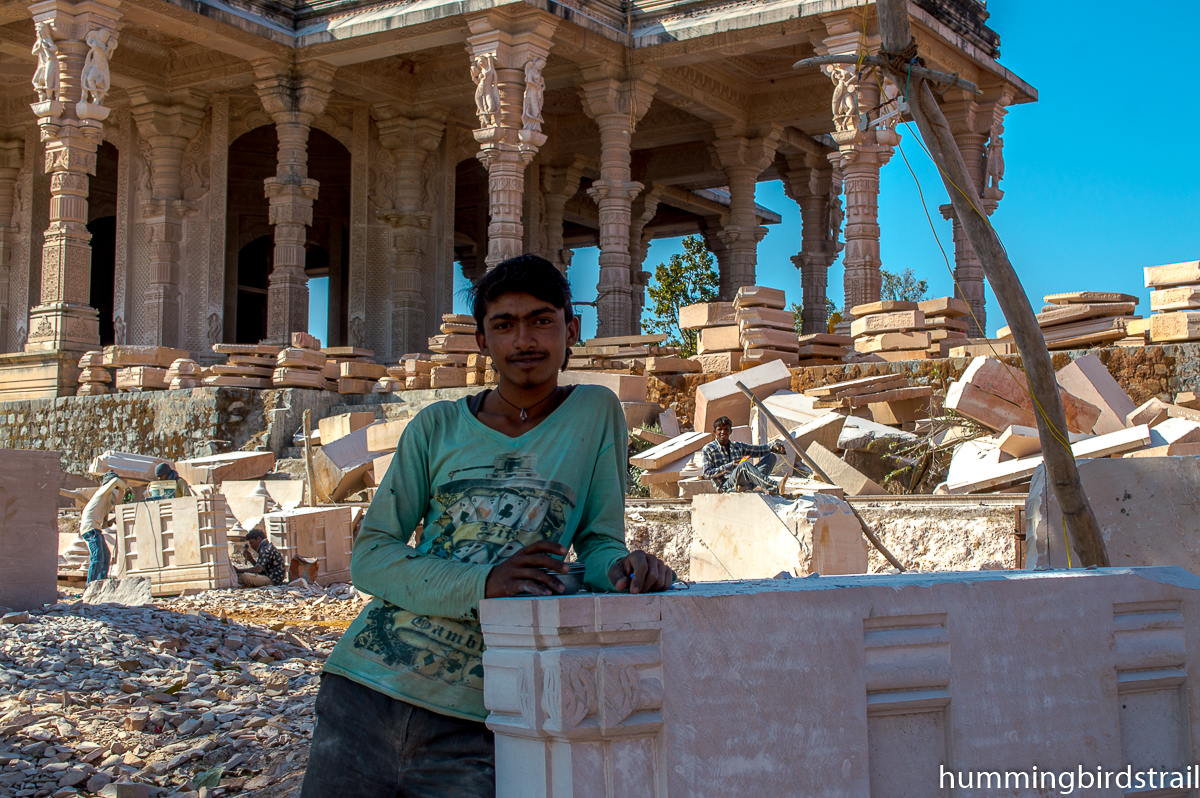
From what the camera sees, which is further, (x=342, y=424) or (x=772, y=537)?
(x=342, y=424)

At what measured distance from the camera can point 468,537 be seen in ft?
7.31

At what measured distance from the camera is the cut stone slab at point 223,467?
41.7 feet

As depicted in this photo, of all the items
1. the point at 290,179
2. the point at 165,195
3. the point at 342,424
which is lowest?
the point at 342,424

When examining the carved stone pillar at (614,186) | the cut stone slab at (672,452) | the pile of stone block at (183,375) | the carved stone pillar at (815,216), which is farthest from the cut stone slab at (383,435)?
the carved stone pillar at (815,216)

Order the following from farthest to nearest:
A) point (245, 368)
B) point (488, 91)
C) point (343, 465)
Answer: point (245, 368)
point (488, 91)
point (343, 465)

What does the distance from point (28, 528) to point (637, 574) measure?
6303 mm

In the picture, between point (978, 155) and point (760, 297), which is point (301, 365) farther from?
point (978, 155)

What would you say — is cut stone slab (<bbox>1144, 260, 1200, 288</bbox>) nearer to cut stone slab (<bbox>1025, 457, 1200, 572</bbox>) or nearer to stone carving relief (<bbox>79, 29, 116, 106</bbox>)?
cut stone slab (<bbox>1025, 457, 1200, 572</bbox>)

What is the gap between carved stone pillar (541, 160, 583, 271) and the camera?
21.2 meters

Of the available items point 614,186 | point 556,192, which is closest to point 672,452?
point 614,186

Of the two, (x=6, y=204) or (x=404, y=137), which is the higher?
(x=404, y=137)

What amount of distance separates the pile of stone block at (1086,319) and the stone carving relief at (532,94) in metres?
6.45

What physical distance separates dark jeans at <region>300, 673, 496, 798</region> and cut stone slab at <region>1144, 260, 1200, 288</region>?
10076 mm

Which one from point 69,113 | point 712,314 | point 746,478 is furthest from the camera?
point 69,113
